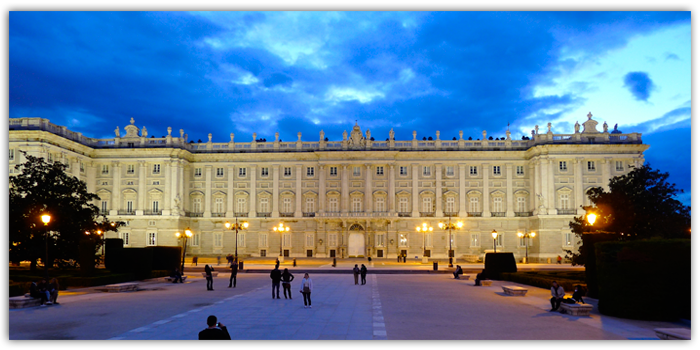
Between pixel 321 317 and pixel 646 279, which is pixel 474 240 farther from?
pixel 321 317

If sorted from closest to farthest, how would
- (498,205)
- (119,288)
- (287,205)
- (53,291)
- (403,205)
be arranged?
(53,291)
(119,288)
(498,205)
(403,205)
(287,205)

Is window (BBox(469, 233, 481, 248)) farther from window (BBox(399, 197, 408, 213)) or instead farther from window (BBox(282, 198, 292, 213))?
window (BBox(282, 198, 292, 213))

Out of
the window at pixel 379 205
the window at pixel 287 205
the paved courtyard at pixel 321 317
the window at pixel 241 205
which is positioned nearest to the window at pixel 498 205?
the window at pixel 379 205

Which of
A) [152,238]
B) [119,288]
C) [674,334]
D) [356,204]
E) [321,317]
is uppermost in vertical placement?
[356,204]

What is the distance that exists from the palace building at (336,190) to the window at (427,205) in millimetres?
131

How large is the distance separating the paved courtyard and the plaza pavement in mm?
28

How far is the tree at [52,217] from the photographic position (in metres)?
32.5

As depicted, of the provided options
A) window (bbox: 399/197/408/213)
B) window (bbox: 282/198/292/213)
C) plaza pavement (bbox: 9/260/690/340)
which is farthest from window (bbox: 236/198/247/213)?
plaza pavement (bbox: 9/260/690/340)

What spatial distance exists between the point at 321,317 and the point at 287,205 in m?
55.3

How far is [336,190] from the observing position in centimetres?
7269

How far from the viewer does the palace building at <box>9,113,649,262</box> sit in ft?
230

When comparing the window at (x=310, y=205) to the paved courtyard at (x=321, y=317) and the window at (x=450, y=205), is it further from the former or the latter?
the paved courtyard at (x=321, y=317)

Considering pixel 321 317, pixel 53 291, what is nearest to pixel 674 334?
pixel 321 317

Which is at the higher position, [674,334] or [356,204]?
[356,204]
